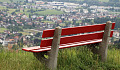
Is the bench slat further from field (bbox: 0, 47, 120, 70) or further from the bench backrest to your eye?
field (bbox: 0, 47, 120, 70)

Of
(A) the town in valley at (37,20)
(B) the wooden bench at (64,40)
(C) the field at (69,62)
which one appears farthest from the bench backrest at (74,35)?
(A) the town in valley at (37,20)

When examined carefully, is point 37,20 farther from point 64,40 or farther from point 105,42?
point 64,40

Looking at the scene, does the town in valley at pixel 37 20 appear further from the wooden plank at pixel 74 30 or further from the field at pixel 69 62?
the wooden plank at pixel 74 30

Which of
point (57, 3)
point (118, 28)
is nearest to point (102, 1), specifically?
point (57, 3)

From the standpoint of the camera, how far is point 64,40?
3840mm

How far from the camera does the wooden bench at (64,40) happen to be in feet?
11.9

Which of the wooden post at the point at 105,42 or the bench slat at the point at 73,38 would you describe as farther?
the wooden post at the point at 105,42

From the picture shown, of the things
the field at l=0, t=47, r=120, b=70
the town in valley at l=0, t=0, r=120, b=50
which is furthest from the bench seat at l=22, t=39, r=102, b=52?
the town in valley at l=0, t=0, r=120, b=50

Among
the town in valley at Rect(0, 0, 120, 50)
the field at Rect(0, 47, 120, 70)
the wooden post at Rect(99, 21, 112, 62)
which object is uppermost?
the wooden post at Rect(99, 21, 112, 62)

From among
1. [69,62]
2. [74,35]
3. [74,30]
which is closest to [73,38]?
[74,35]

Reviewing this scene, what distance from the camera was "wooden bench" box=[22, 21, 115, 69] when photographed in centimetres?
362

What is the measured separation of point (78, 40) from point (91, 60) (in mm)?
Answer: 407

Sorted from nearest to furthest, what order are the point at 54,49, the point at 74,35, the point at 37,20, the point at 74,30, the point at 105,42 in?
the point at 54,49 → the point at 74,30 → the point at 74,35 → the point at 105,42 → the point at 37,20

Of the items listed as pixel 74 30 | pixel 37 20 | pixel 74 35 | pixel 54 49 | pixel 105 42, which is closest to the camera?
pixel 54 49
